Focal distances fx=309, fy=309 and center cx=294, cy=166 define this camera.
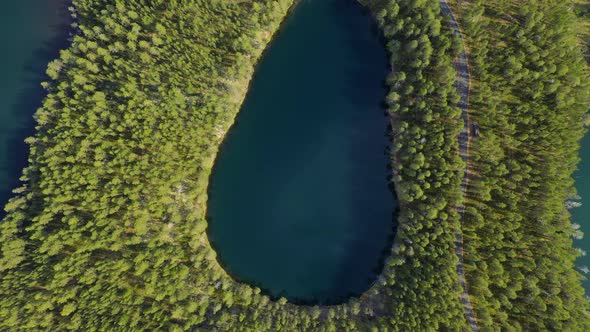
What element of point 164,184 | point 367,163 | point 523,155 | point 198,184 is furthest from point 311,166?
point 523,155

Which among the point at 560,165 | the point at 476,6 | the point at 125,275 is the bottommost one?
the point at 125,275

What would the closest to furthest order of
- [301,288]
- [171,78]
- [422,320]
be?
1. [422,320]
2. [171,78]
3. [301,288]

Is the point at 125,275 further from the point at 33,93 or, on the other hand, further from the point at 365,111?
the point at 365,111

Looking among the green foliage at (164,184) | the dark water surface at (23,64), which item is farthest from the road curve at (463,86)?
the dark water surface at (23,64)

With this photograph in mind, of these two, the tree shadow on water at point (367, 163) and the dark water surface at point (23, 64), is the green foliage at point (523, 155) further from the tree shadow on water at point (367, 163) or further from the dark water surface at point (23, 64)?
the dark water surface at point (23, 64)

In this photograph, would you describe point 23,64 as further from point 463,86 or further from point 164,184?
point 463,86

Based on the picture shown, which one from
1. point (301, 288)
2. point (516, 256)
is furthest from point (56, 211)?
point (516, 256)
